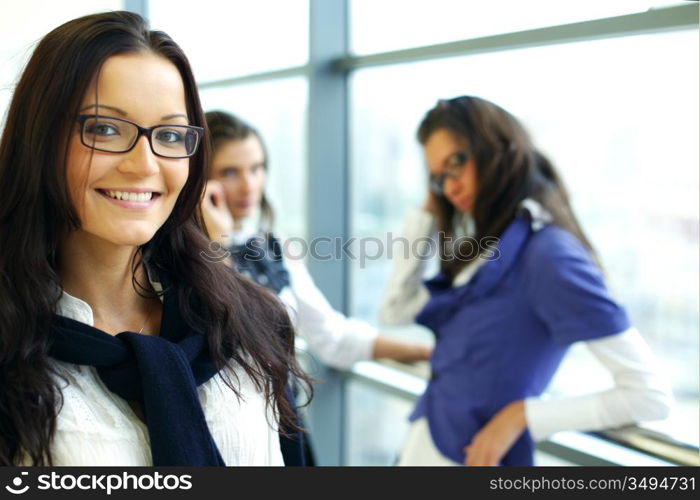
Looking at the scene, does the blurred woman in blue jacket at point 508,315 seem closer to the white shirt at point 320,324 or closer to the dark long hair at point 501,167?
the dark long hair at point 501,167

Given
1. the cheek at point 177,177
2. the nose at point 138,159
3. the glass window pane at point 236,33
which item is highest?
the glass window pane at point 236,33

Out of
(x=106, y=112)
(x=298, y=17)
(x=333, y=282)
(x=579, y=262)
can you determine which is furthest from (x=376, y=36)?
(x=106, y=112)

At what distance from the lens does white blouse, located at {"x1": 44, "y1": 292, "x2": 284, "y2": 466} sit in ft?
2.90

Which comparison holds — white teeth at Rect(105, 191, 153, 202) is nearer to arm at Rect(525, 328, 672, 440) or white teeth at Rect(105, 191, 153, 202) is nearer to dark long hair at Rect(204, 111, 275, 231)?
dark long hair at Rect(204, 111, 275, 231)

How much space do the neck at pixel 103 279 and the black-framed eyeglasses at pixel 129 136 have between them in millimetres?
154

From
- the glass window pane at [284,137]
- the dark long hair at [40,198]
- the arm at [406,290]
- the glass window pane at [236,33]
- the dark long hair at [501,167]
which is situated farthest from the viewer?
the glass window pane at [284,137]

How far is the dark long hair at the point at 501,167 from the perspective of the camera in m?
1.65

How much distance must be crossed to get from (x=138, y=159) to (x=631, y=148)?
1.31 meters

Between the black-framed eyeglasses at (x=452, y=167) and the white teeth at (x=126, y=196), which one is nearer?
the white teeth at (x=126, y=196)

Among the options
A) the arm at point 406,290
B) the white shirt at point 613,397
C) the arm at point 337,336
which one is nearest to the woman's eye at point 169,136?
the white shirt at point 613,397

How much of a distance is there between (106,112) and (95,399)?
1.19 ft

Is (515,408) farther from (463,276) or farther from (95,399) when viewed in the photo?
(95,399)

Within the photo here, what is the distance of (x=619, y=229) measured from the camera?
1.83 meters

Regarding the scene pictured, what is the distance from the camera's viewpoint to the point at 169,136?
0.92 metres
